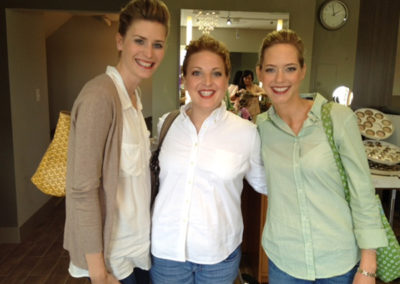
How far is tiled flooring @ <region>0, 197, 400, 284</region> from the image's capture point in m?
2.87

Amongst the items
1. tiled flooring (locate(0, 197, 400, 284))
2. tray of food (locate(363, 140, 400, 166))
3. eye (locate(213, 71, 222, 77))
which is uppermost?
eye (locate(213, 71, 222, 77))

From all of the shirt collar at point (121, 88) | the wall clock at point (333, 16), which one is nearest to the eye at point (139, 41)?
the shirt collar at point (121, 88)

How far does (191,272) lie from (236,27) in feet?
8.90

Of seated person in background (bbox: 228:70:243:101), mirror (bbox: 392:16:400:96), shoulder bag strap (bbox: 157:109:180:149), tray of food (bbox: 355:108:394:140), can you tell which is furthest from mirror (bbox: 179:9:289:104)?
shoulder bag strap (bbox: 157:109:180:149)

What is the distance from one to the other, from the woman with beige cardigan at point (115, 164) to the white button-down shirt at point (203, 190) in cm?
8

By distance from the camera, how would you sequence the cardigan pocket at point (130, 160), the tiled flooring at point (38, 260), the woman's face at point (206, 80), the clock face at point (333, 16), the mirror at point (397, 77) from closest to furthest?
the cardigan pocket at point (130, 160)
the woman's face at point (206, 80)
the tiled flooring at point (38, 260)
the clock face at point (333, 16)
the mirror at point (397, 77)

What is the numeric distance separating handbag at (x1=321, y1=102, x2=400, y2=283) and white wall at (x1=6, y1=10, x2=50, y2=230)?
9.16 feet

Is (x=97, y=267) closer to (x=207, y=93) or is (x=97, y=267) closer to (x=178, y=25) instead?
(x=207, y=93)

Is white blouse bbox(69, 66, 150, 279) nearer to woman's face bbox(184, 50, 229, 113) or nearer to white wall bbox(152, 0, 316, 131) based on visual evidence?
woman's face bbox(184, 50, 229, 113)

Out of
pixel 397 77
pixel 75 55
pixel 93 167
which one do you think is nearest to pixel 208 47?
pixel 93 167

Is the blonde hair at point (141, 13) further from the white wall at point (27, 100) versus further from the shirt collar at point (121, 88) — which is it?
the white wall at point (27, 100)

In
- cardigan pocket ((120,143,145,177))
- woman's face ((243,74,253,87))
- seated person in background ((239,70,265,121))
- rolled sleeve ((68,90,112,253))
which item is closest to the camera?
rolled sleeve ((68,90,112,253))

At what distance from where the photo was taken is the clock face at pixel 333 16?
3828 millimetres

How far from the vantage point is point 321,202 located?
4.36 feet
